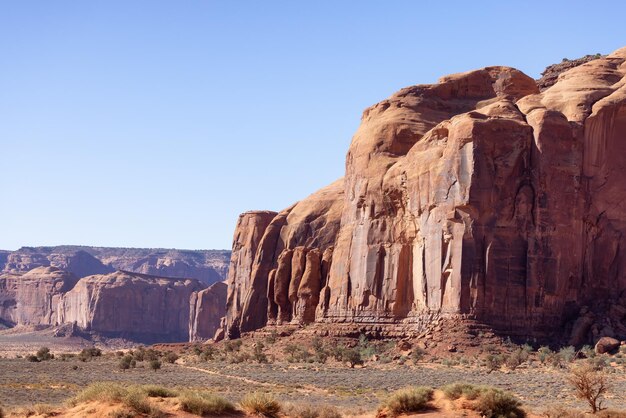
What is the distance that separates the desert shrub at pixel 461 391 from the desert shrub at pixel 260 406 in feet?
15.6

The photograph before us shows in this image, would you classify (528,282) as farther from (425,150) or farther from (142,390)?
(142,390)

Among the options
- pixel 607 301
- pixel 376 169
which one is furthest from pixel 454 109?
pixel 607 301

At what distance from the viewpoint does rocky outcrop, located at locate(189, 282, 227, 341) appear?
458 ft

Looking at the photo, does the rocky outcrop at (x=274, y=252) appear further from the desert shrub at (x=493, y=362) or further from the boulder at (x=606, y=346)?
the desert shrub at (x=493, y=362)

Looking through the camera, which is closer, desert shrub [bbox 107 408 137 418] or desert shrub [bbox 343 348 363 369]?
desert shrub [bbox 107 408 137 418]

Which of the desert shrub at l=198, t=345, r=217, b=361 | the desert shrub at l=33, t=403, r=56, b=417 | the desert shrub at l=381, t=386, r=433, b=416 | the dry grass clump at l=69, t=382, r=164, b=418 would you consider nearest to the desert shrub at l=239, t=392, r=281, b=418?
the dry grass clump at l=69, t=382, r=164, b=418

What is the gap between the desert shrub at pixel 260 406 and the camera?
30.2 metres

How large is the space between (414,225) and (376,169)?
7.23 metres

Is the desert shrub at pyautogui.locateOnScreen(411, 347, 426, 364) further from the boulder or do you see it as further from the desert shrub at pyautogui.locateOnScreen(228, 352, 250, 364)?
the desert shrub at pyautogui.locateOnScreen(228, 352, 250, 364)

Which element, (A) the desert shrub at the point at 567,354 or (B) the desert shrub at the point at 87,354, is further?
(B) the desert shrub at the point at 87,354

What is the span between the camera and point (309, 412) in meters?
30.1

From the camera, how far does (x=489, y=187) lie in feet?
205

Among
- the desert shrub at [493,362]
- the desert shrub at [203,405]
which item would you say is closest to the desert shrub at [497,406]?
the desert shrub at [203,405]

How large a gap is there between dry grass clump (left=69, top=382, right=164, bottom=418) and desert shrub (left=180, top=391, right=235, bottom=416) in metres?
1.01
